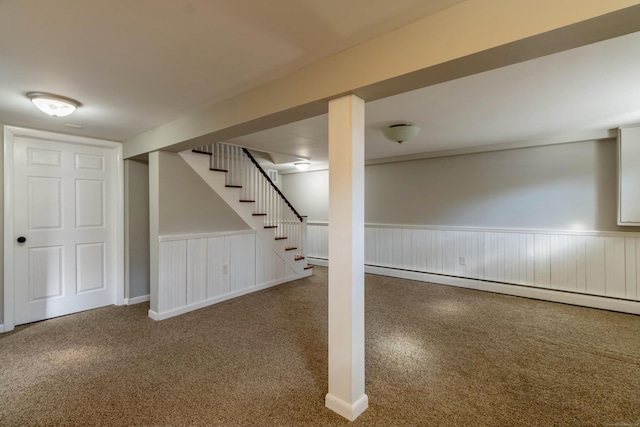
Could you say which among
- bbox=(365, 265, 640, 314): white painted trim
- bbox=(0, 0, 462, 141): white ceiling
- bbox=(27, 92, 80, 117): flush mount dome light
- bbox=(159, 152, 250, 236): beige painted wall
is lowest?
bbox=(365, 265, 640, 314): white painted trim

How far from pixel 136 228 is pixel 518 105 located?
471 centimetres

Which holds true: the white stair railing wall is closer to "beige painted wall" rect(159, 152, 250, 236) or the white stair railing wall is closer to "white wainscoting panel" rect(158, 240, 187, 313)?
"beige painted wall" rect(159, 152, 250, 236)

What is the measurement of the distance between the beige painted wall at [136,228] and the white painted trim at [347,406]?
131 inches

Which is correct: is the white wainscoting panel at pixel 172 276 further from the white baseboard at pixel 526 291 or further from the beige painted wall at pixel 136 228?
the white baseboard at pixel 526 291

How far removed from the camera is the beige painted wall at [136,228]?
3.88 metres

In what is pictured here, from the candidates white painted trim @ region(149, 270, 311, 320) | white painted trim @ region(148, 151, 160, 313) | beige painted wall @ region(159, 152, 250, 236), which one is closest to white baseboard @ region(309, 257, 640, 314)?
white painted trim @ region(149, 270, 311, 320)

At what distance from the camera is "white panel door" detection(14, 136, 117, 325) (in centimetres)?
323

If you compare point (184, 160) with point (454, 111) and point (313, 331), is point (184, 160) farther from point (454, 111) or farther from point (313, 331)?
point (454, 111)

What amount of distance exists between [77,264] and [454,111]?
472cm

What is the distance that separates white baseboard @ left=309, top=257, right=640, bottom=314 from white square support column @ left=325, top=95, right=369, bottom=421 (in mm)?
3422

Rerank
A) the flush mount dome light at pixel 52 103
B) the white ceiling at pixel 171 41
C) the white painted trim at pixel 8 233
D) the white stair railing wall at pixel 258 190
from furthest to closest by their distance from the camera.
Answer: the white stair railing wall at pixel 258 190 < the white painted trim at pixel 8 233 < the flush mount dome light at pixel 52 103 < the white ceiling at pixel 171 41

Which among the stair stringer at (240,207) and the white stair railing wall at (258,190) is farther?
the white stair railing wall at (258,190)

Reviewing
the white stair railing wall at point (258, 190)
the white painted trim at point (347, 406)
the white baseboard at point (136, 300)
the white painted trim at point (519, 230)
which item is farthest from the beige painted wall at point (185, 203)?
the white painted trim at point (519, 230)

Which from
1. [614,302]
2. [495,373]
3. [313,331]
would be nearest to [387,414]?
[495,373]
